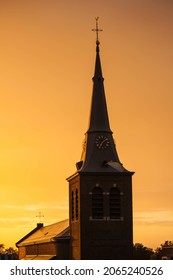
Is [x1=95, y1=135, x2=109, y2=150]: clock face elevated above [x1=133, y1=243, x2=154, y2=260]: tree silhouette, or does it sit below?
above

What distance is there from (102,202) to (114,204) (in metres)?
0.45

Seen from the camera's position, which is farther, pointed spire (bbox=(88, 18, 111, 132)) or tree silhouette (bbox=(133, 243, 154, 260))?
tree silhouette (bbox=(133, 243, 154, 260))

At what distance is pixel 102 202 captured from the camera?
2556 centimetres

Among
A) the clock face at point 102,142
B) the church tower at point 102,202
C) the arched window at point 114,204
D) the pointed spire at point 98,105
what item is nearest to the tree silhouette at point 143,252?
the church tower at point 102,202

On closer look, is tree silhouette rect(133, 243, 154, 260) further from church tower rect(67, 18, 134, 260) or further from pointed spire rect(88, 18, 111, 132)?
pointed spire rect(88, 18, 111, 132)

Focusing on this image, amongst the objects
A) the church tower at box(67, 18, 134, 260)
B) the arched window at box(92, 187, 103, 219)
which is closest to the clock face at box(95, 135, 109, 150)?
the church tower at box(67, 18, 134, 260)

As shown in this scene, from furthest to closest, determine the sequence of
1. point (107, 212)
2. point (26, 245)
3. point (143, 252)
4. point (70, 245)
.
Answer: point (26, 245) < point (143, 252) < point (70, 245) < point (107, 212)

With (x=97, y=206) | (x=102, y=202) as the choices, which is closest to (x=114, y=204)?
(x=102, y=202)

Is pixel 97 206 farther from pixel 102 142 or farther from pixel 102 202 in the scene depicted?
pixel 102 142

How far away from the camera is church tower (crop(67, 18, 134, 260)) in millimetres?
25500
